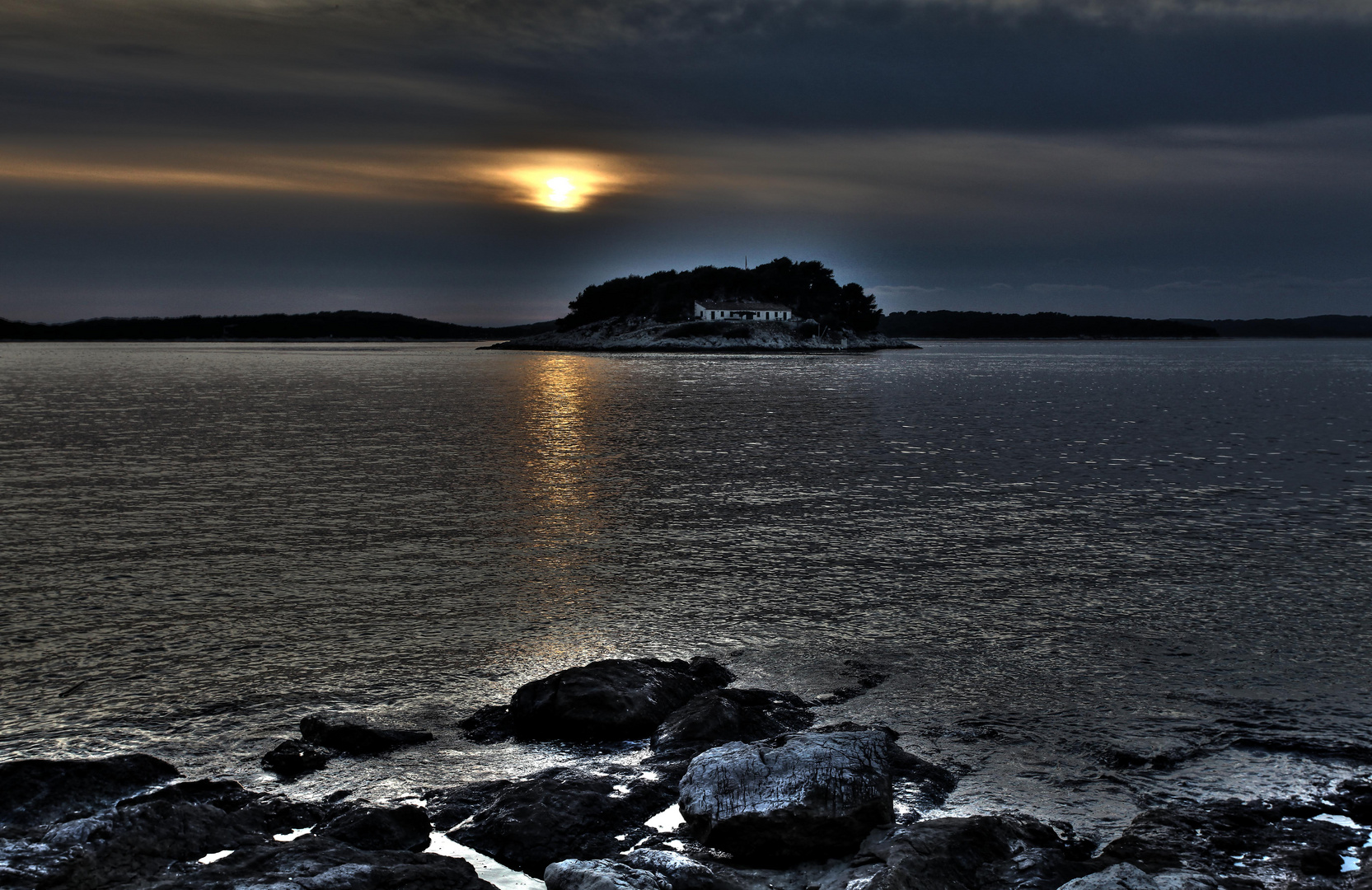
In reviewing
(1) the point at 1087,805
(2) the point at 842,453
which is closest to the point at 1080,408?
(2) the point at 842,453

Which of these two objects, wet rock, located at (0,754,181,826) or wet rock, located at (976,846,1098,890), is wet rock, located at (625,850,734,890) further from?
wet rock, located at (0,754,181,826)

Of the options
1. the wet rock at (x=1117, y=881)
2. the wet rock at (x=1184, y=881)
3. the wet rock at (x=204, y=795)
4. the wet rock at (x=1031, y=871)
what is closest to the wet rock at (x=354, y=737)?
the wet rock at (x=204, y=795)

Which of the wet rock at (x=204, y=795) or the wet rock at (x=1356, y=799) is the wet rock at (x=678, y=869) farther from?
the wet rock at (x=1356, y=799)

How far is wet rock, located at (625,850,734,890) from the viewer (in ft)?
22.3

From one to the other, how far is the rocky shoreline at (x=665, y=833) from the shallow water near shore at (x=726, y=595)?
0.50m

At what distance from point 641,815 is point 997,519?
1497 centimetres

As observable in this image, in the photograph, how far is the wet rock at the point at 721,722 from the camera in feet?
31.3

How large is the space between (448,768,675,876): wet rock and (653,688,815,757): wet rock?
35.2 inches

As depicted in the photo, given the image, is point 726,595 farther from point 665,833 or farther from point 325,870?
point 325,870

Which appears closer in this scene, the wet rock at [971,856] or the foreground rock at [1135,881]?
the foreground rock at [1135,881]

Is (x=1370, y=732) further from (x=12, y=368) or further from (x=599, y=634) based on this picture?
(x=12, y=368)

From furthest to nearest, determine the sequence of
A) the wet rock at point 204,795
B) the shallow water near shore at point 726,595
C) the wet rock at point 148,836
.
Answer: the shallow water near shore at point 726,595, the wet rock at point 204,795, the wet rock at point 148,836

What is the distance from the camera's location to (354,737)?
9531 mm

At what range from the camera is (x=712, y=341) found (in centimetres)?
19325
